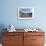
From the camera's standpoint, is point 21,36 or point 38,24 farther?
point 38,24

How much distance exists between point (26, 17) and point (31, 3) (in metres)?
0.51

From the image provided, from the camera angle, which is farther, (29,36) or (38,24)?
(38,24)

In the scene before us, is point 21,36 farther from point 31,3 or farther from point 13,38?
point 31,3

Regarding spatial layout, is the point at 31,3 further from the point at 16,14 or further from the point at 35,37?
the point at 35,37

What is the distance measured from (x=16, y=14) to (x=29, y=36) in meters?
0.95

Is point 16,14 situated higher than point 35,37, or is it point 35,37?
point 16,14

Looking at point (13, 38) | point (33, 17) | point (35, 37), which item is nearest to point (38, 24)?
point (33, 17)

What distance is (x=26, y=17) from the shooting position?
14.1ft

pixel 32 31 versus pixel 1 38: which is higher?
pixel 32 31

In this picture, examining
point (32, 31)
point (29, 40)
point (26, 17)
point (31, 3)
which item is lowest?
point (29, 40)

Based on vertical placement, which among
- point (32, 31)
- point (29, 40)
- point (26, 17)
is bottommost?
point (29, 40)

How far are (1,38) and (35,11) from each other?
57.9 inches

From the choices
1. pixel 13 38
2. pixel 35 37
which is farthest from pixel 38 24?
pixel 13 38

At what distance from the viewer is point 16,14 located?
4281mm
